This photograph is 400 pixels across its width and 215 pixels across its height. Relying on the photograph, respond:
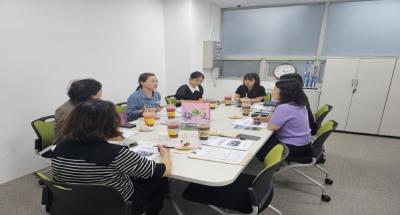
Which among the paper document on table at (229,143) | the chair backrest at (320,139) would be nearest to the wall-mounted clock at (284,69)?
the chair backrest at (320,139)

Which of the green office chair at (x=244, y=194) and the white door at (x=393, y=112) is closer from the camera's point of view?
the green office chair at (x=244, y=194)

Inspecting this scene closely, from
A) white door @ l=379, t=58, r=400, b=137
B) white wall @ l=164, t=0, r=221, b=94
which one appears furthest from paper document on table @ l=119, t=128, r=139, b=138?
white door @ l=379, t=58, r=400, b=137

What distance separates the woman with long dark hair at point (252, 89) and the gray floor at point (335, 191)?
1.31 m

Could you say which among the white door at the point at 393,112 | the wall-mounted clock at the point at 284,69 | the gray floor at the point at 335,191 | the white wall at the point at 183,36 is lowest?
the gray floor at the point at 335,191

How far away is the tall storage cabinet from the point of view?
408cm

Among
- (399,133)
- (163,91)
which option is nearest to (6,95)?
(163,91)

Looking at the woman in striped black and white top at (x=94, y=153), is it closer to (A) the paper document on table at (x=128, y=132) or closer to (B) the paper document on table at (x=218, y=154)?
(B) the paper document on table at (x=218, y=154)

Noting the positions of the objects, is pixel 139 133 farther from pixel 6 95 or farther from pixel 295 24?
pixel 295 24

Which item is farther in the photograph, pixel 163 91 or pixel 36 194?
pixel 163 91

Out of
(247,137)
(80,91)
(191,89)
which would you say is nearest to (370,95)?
(191,89)

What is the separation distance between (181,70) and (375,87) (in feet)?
11.9

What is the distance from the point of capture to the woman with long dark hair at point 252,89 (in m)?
3.79

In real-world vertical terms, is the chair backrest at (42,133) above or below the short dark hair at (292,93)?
below

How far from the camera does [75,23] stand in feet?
9.73
